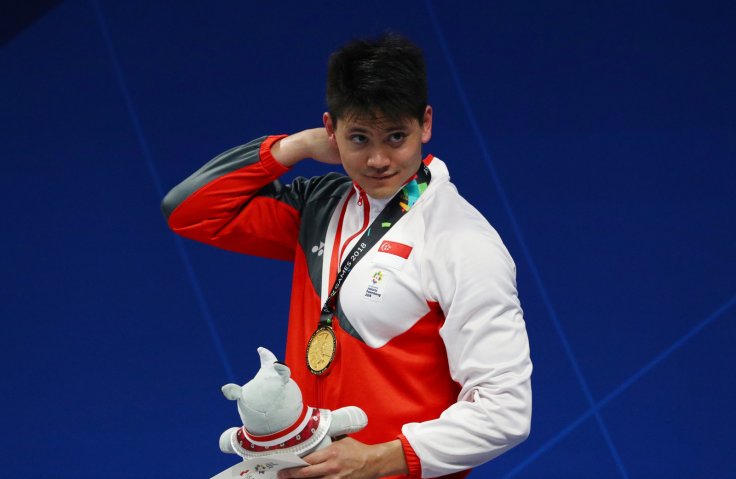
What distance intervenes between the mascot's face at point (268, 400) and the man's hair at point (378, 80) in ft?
1.64

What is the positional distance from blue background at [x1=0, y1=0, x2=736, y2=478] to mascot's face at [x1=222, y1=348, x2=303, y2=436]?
6.45ft

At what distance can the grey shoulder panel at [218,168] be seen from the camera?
2.22 meters

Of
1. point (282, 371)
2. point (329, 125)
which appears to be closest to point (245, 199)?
point (329, 125)

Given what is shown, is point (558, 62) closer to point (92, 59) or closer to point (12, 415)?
point (92, 59)

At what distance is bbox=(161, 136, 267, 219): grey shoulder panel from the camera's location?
2.22 m

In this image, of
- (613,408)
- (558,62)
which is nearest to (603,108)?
(558,62)

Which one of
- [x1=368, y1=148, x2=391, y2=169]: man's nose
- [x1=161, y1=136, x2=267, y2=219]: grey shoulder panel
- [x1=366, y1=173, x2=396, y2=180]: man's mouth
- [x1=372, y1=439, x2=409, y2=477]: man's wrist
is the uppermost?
[x1=161, y1=136, x2=267, y2=219]: grey shoulder panel

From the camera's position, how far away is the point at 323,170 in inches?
146

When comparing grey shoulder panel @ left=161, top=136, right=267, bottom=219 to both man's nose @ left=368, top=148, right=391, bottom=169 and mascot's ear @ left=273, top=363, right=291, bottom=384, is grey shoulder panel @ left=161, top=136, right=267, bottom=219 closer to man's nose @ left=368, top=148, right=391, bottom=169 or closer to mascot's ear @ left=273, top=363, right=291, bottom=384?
man's nose @ left=368, top=148, right=391, bottom=169

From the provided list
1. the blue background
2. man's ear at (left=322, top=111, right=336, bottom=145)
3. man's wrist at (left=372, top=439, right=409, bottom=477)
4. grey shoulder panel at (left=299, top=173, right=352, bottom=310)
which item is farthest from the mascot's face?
the blue background

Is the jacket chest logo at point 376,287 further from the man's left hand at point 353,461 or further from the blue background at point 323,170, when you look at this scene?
the blue background at point 323,170

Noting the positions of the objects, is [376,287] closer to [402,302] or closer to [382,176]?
[402,302]

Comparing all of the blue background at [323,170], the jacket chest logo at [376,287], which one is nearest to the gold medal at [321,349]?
the jacket chest logo at [376,287]

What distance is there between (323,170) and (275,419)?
2076 millimetres
